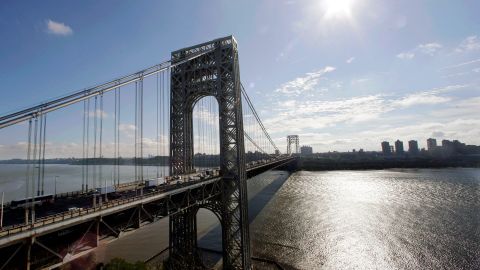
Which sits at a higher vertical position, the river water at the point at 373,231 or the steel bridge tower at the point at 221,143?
the steel bridge tower at the point at 221,143

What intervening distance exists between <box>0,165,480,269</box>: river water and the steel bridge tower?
7137 mm

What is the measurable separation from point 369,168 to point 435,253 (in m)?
129

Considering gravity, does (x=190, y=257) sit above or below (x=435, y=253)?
above

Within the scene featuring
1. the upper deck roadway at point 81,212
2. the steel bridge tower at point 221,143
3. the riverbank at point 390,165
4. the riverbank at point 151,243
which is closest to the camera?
the upper deck roadway at point 81,212

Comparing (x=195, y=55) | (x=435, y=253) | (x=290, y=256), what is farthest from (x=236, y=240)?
(x=435, y=253)

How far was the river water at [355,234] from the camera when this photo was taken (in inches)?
1252

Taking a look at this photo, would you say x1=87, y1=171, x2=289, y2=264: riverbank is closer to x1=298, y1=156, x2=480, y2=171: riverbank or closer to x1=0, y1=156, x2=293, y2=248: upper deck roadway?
x1=0, y1=156, x2=293, y2=248: upper deck roadway

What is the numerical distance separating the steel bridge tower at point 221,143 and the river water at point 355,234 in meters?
7.14

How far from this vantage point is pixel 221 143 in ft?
95.6

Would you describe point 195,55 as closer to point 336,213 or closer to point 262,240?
point 262,240

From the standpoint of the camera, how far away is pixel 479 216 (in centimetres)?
4647

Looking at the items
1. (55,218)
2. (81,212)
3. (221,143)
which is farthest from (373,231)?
(55,218)

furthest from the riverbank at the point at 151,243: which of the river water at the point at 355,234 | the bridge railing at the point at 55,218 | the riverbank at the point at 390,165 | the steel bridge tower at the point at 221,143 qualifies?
the riverbank at the point at 390,165

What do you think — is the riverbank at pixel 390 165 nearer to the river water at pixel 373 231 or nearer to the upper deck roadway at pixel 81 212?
the river water at pixel 373 231
